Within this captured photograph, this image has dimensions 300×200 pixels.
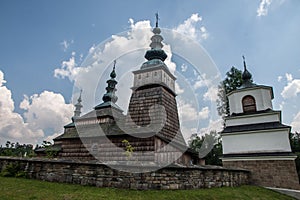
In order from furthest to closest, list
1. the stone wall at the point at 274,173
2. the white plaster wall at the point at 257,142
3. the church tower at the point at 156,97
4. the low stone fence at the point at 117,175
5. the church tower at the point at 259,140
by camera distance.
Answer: the church tower at the point at 156,97 → the white plaster wall at the point at 257,142 → the church tower at the point at 259,140 → the stone wall at the point at 274,173 → the low stone fence at the point at 117,175

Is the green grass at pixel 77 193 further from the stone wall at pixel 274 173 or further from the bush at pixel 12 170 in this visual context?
the stone wall at pixel 274 173

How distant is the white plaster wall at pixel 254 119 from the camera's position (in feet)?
41.3

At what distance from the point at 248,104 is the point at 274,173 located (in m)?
4.68

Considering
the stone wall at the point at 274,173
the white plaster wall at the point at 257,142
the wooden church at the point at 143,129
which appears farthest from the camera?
the wooden church at the point at 143,129

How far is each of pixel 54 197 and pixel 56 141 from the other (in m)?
19.2

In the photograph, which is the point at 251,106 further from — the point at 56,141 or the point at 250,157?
the point at 56,141

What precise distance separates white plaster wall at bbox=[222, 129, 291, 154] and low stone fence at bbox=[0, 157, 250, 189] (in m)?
5.20

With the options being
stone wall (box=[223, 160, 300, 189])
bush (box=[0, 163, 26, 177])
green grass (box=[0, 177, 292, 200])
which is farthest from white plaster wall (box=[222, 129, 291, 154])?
bush (box=[0, 163, 26, 177])

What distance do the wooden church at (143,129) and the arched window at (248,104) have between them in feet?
16.8

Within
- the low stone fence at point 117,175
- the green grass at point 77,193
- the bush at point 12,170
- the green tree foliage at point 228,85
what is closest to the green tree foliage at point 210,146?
the green tree foliage at point 228,85

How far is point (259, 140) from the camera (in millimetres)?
12258

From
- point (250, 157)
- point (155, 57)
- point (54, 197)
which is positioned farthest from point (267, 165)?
point (155, 57)

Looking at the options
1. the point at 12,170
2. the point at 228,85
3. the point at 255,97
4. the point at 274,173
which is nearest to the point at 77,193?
the point at 12,170

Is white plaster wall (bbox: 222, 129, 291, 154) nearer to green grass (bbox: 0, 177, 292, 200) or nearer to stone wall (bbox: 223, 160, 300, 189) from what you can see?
stone wall (bbox: 223, 160, 300, 189)
